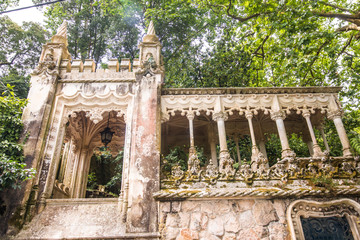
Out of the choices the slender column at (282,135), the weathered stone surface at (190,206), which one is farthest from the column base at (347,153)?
the weathered stone surface at (190,206)

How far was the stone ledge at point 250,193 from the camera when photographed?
5.23 m

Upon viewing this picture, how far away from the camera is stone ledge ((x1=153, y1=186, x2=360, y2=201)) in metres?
5.23

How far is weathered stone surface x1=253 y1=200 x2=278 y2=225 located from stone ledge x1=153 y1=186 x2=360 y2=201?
0.14m

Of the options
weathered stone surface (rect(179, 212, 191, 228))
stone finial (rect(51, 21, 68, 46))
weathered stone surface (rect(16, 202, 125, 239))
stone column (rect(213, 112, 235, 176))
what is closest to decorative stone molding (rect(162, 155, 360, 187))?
stone column (rect(213, 112, 235, 176))

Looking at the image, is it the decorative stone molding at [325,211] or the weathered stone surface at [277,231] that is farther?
the decorative stone molding at [325,211]

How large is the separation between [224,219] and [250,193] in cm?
80

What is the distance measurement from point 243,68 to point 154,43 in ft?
20.1

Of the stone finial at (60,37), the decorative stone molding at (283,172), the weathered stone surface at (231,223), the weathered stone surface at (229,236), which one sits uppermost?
the stone finial at (60,37)

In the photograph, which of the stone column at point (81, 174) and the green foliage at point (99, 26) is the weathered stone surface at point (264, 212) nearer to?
the stone column at point (81, 174)

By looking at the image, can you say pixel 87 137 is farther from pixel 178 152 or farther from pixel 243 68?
pixel 243 68

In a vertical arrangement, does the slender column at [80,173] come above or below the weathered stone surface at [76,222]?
above

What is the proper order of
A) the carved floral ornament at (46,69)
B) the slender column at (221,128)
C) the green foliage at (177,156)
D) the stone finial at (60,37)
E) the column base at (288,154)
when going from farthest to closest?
the green foliage at (177,156) → the stone finial at (60,37) → the carved floral ornament at (46,69) → the slender column at (221,128) → the column base at (288,154)

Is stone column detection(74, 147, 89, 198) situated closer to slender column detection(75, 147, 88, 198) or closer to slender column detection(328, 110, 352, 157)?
slender column detection(75, 147, 88, 198)

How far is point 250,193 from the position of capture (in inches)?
206
